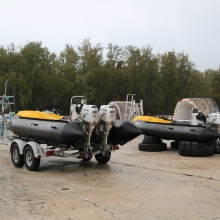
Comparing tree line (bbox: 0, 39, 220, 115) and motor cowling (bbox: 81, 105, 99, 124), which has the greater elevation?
tree line (bbox: 0, 39, 220, 115)

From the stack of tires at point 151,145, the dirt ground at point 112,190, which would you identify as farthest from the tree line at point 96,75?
the dirt ground at point 112,190

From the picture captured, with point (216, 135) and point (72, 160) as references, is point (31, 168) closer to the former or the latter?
point (72, 160)

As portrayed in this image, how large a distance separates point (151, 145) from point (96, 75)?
2483cm

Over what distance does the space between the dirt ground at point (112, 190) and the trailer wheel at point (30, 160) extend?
18 centimetres

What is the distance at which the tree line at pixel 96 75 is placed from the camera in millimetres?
35906

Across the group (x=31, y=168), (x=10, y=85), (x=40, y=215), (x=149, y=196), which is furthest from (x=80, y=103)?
(x=10, y=85)

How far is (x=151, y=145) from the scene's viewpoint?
45.7 ft

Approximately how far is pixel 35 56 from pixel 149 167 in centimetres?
2875

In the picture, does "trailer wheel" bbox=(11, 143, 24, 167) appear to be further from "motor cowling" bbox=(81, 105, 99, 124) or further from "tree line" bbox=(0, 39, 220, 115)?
"tree line" bbox=(0, 39, 220, 115)

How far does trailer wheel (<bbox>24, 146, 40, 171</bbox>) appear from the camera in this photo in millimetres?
9289

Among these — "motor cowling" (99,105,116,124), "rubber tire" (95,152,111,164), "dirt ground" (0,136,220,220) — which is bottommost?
"dirt ground" (0,136,220,220)

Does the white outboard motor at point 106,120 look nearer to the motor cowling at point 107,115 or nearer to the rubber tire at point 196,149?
the motor cowling at point 107,115

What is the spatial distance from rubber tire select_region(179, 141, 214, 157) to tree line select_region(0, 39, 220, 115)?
81.1ft

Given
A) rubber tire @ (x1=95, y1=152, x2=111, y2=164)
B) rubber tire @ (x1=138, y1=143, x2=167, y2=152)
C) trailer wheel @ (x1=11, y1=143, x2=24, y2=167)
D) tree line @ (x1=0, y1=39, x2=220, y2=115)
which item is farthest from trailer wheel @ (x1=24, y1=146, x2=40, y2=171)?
tree line @ (x1=0, y1=39, x2=220, y2=115)
